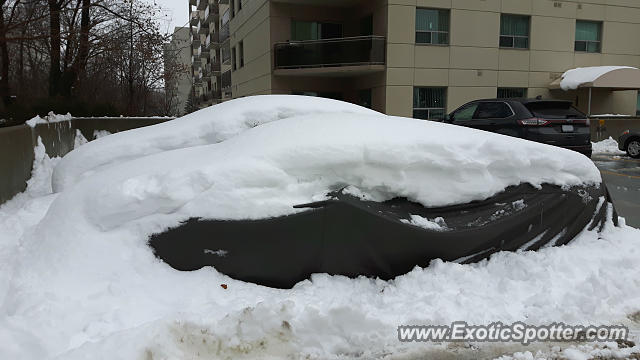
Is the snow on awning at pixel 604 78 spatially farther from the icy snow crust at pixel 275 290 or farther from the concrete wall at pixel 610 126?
the icy snow crust at pixel 275 290

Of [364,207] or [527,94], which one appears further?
[527,94]

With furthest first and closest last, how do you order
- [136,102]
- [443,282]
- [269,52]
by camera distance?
[136,102], [269,52], [443,282]

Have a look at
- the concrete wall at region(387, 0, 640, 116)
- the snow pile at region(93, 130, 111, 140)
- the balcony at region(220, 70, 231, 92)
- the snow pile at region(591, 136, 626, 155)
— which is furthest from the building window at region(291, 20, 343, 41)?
the balcony at region(220, 70, 231, 92)

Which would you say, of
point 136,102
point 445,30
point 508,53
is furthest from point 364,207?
point 136,102

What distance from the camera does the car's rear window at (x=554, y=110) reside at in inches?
404

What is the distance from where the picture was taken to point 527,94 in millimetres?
21328

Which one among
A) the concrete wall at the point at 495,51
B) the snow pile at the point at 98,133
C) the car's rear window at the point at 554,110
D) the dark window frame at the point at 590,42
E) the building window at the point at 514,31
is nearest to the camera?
the car's rear window at the point at 554,110

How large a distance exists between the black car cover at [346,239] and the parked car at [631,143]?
13012 mm

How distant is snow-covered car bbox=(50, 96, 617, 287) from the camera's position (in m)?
3.36

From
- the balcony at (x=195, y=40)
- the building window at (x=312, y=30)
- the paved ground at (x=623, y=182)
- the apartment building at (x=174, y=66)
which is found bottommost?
the paved ground at (x=623, y=182)

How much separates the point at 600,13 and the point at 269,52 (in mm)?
15423

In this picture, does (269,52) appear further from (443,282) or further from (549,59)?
(443,282)

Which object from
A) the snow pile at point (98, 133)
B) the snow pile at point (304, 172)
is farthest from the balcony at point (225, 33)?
the snow pile at point (304, 172)

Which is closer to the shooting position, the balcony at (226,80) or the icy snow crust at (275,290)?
the icy snow crust at (275,290)
